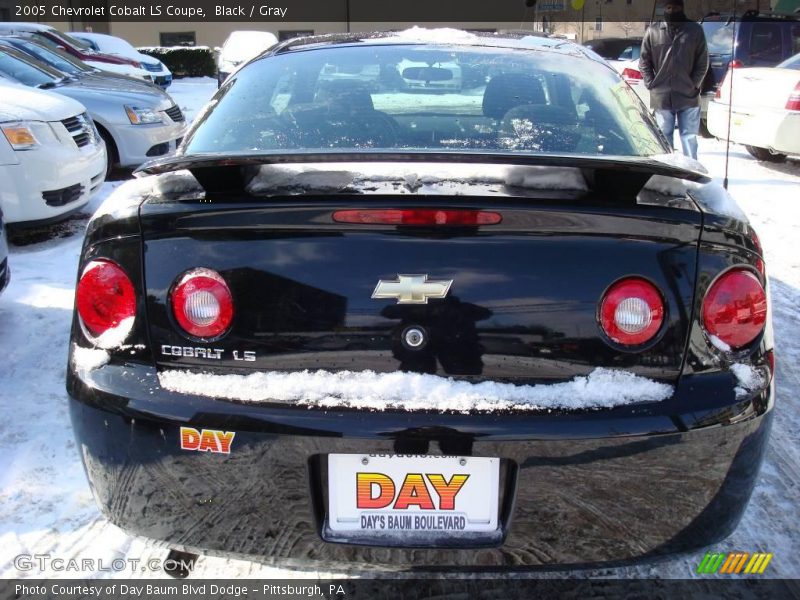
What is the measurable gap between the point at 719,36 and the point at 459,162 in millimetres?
10788

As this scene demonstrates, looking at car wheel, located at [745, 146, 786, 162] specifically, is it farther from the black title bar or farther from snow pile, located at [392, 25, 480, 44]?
the black title bar

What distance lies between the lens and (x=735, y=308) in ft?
6.00

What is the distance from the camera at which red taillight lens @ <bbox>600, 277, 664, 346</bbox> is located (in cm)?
177

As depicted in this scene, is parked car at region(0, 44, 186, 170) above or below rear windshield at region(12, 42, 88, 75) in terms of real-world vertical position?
below

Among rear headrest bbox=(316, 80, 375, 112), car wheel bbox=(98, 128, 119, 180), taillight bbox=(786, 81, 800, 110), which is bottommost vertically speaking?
car wheel bbox=(98, 128, 119, 180)

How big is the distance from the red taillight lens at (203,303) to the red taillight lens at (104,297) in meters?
0.13

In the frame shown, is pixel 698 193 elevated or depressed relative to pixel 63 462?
elevated

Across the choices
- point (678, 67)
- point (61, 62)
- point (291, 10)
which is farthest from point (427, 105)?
point (291, 10)

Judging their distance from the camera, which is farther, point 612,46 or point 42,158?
point 612,46

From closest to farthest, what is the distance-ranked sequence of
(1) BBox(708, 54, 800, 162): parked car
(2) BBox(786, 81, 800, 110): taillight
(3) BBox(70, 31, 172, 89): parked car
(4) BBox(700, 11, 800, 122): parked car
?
(2) BBox(786, 81, 800, 110): taillight
(1) BBox(708, 54, 800, 162): parked car
(4) BBox(700, 11, 800, 122): parked car
(3) BBox(70, 31, 172, 89): parked car

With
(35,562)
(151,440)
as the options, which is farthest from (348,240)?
(35,562)

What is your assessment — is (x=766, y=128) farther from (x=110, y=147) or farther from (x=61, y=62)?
(x=61, y=62)

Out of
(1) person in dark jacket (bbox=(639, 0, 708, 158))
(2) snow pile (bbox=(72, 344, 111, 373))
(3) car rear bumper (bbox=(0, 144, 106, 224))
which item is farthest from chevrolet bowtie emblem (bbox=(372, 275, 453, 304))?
(1) person in dark jacket (bbox=(639, 0, 708, 158))

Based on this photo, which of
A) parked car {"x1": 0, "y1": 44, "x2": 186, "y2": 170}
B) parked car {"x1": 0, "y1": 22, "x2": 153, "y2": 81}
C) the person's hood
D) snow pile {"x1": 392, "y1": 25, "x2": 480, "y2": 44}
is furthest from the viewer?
parked car {"x1": 0, "y1": 22, "x2": 153, "y2": 81}
